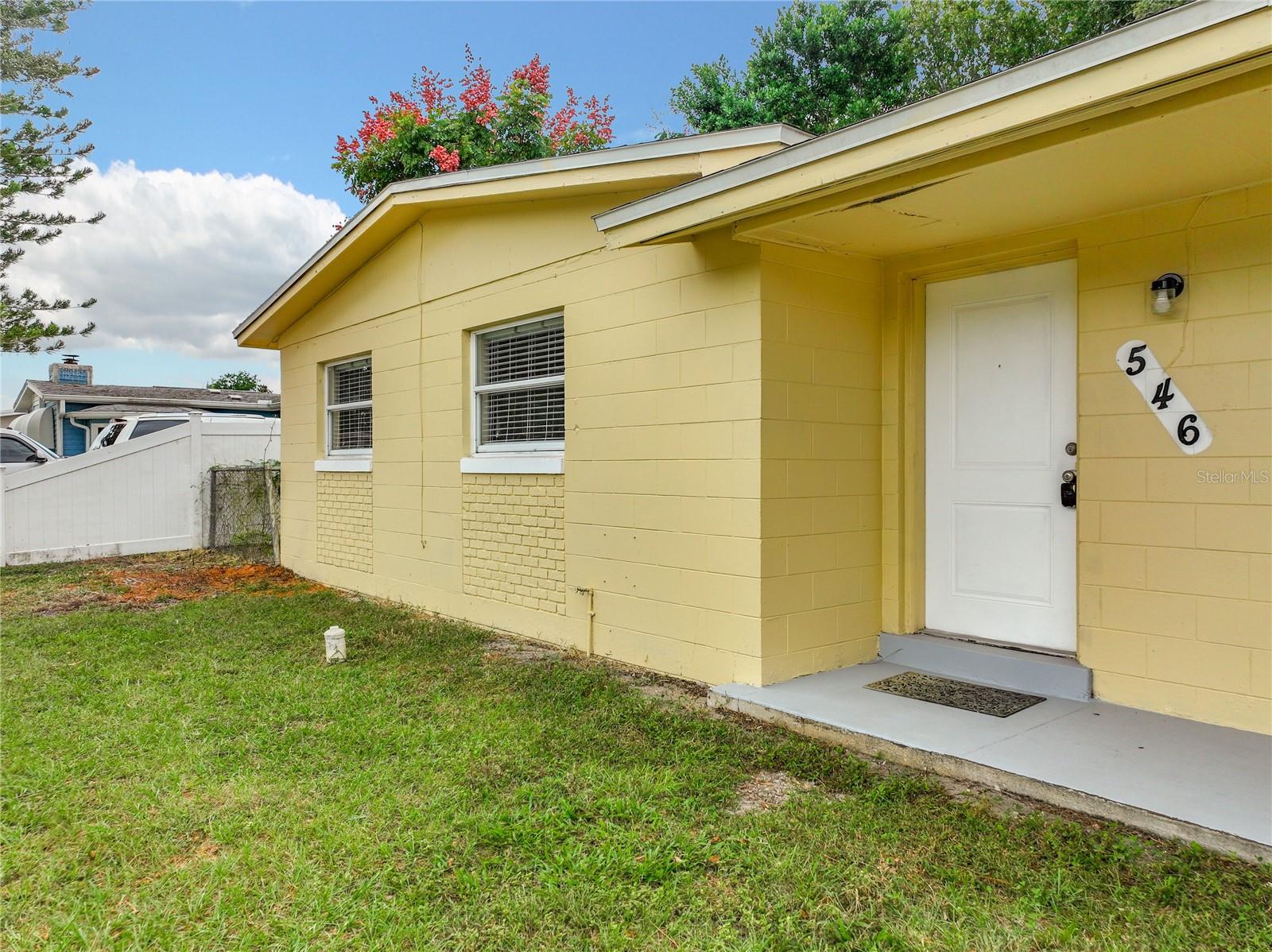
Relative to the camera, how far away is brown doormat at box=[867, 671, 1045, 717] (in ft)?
13.1

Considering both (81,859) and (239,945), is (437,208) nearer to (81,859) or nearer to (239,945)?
(81,859)

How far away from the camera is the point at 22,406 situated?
25.2m

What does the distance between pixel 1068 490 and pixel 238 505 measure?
11.5m

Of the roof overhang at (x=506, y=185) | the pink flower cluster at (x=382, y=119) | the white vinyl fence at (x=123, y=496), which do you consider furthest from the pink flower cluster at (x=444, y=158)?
the white vinyl fence at (x=123, y=496)

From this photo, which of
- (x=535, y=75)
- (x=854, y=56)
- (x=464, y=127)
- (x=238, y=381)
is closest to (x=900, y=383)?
(x=464, y=127)

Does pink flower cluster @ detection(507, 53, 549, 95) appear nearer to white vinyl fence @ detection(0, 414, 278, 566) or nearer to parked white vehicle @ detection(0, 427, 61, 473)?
white vinyl fence @ detection(0, 414, 278, 566)

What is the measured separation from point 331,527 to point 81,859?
654cm

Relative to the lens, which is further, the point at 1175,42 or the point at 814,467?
the point at 814,467

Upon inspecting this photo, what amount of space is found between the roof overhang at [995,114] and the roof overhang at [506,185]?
0.61 meters

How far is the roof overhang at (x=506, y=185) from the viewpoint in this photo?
4805 millimetres

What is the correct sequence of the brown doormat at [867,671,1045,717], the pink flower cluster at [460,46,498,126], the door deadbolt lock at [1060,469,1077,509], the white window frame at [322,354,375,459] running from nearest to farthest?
the brown doormat at [867,671,1045,717] < the door deadbolt lock at [1060,469,1077,509] < the white window frame at [322,354,375,459] < the pink flower cluster at [460,46,498,126]

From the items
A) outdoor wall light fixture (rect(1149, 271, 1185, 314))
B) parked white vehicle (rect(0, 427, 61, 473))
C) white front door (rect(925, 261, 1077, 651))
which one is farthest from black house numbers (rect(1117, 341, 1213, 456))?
parked white vehicle (rect(0, 427, 61, 473))

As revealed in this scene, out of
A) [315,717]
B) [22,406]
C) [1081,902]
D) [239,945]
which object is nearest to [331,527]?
[315,717]

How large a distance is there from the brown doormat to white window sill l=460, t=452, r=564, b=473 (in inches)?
110
